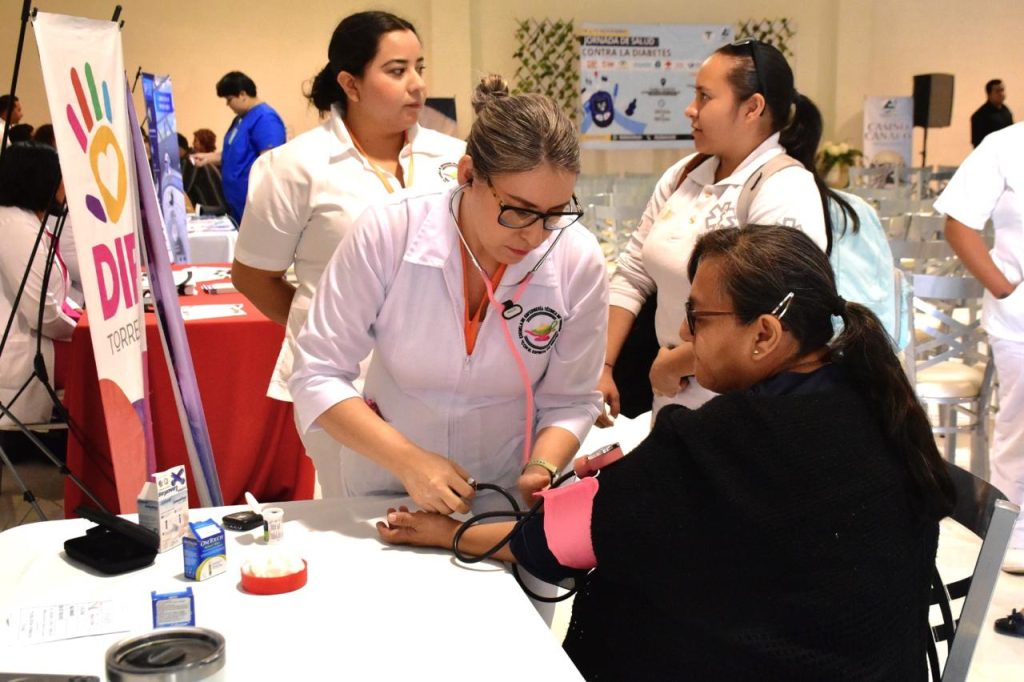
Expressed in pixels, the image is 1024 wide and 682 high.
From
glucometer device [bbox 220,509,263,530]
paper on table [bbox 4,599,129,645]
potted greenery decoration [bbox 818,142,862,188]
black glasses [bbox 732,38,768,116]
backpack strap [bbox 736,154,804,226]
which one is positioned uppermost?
black glasses [bbox 732,38,768,116]

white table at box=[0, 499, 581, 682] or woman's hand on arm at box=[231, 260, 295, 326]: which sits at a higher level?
woman's hand on arm at box=[231, 260, 295, 326]

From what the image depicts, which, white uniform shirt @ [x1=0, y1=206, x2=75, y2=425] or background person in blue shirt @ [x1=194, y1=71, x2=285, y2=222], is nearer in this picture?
white uniform shirt @ [x1=0, y1=206, x2=75, y2=425]

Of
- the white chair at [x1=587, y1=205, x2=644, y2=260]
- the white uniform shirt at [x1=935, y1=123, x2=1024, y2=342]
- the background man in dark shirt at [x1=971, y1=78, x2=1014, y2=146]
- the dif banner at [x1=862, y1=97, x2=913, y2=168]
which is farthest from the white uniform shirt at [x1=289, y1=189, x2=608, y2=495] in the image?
the background man in dark shirt at [x1=971, y1=78, x2=1014, y2=146]

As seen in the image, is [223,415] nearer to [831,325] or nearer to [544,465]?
[544,465]

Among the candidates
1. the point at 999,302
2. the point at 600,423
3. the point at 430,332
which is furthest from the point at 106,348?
the point at 999,302

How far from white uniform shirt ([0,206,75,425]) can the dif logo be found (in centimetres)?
160

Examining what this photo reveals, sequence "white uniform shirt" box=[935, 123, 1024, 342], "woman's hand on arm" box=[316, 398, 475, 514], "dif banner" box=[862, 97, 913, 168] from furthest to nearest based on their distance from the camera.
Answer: "dif banner" box=[862, 97, 913, 168]
"white uniform shirt" box=[935, 123, 1024, 342]
"woman's hand on arm" box=[316, 398, 475, 514]

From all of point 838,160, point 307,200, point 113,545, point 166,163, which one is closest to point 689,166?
point 307,200

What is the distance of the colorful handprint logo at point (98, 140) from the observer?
189 cm

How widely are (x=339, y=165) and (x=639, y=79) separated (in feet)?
34.7

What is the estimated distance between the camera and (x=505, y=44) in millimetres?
12016

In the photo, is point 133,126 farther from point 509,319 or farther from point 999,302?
point 999,302

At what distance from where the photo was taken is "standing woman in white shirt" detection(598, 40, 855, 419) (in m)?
2.26

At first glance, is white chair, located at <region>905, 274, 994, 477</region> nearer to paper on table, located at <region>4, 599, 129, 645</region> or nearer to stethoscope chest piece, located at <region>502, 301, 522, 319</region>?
stethoscope chest piece, located at <region>502, 301, 522, 319</region>
